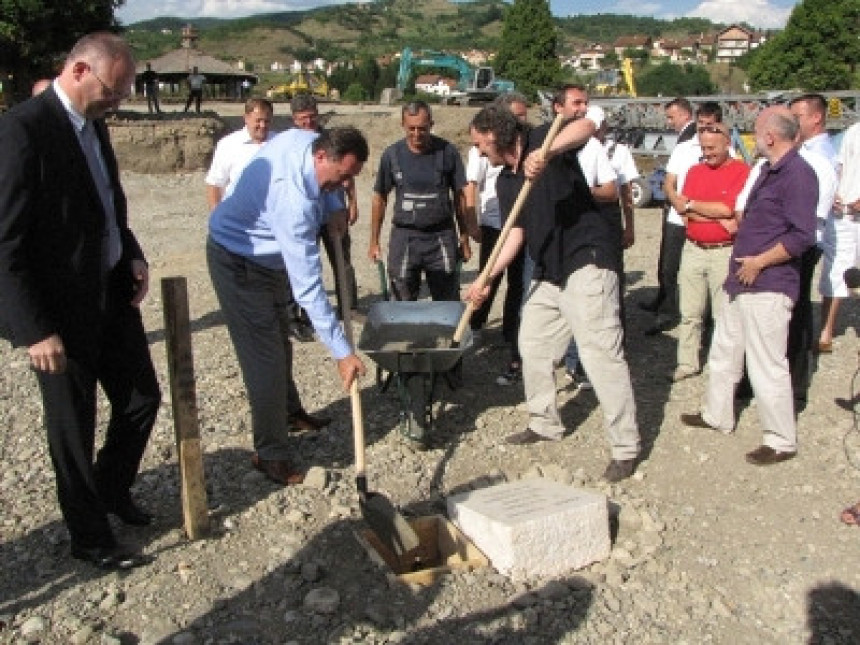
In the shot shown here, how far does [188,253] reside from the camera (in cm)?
997

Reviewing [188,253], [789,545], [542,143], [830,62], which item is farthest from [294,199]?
[830,62]

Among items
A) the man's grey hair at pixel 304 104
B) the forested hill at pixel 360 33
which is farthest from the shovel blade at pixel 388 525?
the forested hill at pixel 360 33

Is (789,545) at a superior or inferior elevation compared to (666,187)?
inferior

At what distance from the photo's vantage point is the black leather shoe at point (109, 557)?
3.36 m

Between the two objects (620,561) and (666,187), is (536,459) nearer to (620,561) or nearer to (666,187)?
(620,561)

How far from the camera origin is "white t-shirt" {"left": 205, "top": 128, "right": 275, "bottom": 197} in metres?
5.86

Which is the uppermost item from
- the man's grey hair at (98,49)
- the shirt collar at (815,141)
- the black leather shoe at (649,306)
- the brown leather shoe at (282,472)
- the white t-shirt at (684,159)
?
the man's grey hair at (98,49)

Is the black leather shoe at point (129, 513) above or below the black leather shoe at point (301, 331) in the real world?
above

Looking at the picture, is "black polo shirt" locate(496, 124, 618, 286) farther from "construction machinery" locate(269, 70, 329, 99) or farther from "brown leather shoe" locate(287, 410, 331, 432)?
"construction machinery" locate(269, 70, 329, 99)

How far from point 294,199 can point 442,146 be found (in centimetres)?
215

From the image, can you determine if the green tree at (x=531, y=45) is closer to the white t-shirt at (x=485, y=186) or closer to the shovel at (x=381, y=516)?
the white t-shirt at (x=485, y=186)

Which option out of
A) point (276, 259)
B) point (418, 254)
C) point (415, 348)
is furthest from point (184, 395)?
point (418, 254)

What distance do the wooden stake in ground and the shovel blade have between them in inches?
28.8

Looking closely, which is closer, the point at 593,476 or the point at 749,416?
the point at 593,476
